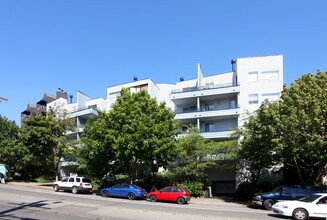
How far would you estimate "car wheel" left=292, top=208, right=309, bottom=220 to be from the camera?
18.2 meters

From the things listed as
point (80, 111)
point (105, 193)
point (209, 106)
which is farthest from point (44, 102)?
point (105, 193)

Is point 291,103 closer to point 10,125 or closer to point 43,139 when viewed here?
point 43,139

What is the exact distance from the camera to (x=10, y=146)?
→ 46719 mm

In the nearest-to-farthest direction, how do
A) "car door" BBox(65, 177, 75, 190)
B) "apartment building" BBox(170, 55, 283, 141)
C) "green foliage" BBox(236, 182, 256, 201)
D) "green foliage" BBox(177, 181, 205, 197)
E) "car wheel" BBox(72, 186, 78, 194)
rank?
"green foliage" BBox(236, 182, 256, 201) < "car wheel" BBox(72, 186, 78, 194) < "car door" BBox(65, 177, 75, 190) < "green foliage" BBox(177, 181, 205, 197) < "apartment building" BBox(170, 55, 283, 141)

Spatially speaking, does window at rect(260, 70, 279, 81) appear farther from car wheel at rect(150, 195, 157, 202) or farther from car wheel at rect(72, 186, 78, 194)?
car wheel at rect(72, 186, 78, 194)

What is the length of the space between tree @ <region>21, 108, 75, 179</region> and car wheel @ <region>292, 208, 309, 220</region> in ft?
101

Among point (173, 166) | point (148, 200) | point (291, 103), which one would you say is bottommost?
point (148, 200)

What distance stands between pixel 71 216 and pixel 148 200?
1251cm

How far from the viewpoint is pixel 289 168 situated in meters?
33.9

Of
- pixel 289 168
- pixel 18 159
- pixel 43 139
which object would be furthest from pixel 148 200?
pixel 18 159

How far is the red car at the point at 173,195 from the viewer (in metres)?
26.8

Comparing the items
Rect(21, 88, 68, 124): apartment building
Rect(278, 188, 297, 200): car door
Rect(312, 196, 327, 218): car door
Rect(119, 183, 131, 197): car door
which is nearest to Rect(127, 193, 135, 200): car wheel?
Rect(119, 183, 131, 197): car door

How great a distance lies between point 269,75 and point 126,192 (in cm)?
2156

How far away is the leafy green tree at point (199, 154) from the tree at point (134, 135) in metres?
1.48
